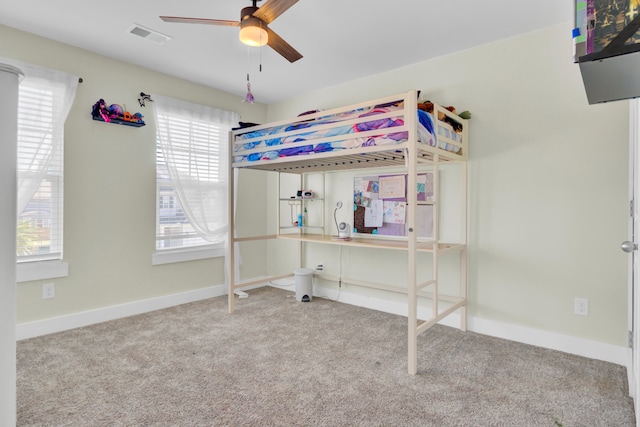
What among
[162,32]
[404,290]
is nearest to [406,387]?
[404,290]

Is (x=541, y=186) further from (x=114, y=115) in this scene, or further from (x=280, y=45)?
(x=114, y=115)

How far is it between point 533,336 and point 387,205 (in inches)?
63.1

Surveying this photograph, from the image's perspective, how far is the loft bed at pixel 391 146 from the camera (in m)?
2.14

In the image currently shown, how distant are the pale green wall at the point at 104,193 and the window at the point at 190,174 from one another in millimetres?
108

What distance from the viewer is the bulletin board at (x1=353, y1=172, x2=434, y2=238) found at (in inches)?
121

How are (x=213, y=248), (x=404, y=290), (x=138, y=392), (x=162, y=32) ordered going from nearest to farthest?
(x=138, y=392) < (x=162, y=32) < (x=404, y=290) < (x=213, y=248)

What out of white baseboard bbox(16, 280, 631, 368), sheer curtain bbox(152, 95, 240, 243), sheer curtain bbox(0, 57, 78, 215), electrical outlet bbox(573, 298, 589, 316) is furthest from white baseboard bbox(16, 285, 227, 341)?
electrical outlet bbox(573, 298, 589, 316)

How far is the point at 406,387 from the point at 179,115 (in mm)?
3285

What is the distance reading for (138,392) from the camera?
1895 millimetres

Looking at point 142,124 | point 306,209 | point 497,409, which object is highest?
point 142,124

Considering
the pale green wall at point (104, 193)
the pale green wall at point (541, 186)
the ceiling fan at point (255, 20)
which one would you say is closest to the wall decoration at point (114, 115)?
the pale green wall at point (104, 193)

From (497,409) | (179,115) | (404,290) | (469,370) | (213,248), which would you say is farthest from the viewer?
(213,248)

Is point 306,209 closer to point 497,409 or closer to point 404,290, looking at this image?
point 404,290

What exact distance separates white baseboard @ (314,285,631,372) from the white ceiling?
228cm
